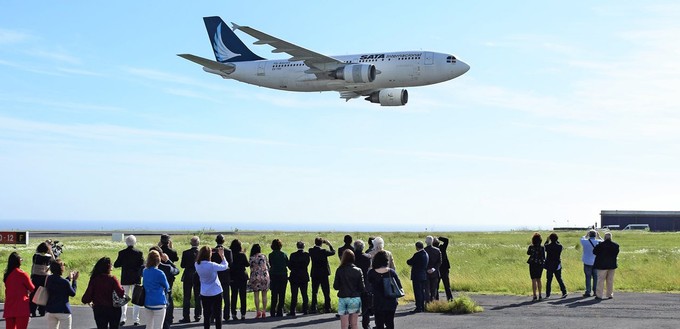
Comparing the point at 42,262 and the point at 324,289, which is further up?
the point at 42,262

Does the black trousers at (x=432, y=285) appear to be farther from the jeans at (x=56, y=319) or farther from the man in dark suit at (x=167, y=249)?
the jeans at (x=56, y=319)

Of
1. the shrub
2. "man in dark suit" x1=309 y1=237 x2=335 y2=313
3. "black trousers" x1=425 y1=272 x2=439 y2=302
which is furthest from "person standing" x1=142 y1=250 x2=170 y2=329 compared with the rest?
"black trousers" x1=425 y1=272 x2=439 y2=302

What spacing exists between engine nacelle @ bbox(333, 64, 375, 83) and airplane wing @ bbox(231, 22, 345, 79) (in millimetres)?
1082

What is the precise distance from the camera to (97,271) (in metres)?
11.5

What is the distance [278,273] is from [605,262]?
26.7ft

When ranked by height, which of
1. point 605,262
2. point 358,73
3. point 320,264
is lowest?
point 605,262

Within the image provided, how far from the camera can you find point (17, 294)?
11680mm

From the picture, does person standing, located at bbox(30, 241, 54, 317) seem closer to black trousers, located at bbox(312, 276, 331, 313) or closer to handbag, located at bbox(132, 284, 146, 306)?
handbag, located at bbox(132, 284, 146, 306)

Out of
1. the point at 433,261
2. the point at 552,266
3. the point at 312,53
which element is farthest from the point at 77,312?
the point at 312,53

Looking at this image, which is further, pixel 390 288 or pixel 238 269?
pixel 238 269

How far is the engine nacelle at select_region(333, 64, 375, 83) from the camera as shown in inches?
1531

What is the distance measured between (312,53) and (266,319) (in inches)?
965

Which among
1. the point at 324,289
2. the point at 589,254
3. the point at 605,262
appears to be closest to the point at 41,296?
the point at 324,289

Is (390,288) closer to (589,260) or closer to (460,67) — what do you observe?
(589,260)
